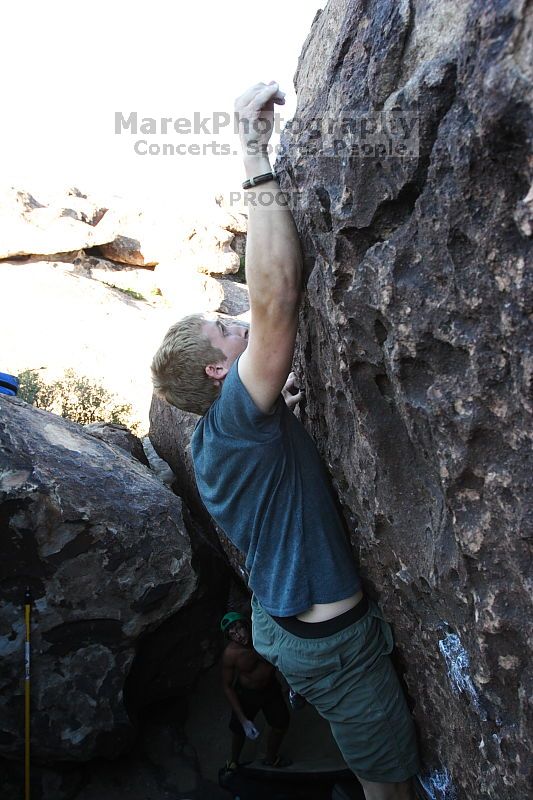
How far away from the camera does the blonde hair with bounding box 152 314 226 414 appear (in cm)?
215

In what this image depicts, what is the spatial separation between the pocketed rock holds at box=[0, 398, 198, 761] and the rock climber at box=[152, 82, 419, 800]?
49.0 inches

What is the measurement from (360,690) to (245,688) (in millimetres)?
1901

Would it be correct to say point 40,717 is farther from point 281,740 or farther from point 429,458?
point 429,458

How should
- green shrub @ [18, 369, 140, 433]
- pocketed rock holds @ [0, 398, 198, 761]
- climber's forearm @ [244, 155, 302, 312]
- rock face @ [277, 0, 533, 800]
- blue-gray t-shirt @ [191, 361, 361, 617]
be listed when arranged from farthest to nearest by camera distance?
green shrub @ [18, 369, 140, 433] < pocketed rock holds @ [0, 398, 198, 761] < blue-gray t-shirt @ [191, 361, 361, 617] < climber's forearm @ [244, 155, 302, 312] < rock face @ [277, 0, 533, 800]

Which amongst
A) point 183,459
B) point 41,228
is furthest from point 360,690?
point 41,228

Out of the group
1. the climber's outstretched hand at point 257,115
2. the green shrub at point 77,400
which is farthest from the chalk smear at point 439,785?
the green shrub at point 77,400

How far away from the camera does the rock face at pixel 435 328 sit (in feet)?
4.28

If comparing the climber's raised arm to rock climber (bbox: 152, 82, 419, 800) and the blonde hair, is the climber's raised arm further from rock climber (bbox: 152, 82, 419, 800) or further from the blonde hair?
the blonde hair

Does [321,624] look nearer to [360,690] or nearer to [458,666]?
[360,690]

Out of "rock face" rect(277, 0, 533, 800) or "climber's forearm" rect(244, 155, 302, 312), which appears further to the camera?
"climber's forearm" rect(244, 155, 302, 312)

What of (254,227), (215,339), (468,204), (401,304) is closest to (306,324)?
(215,339)

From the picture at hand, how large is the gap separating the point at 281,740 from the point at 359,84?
3468 mm

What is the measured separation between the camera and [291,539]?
2.07 metres

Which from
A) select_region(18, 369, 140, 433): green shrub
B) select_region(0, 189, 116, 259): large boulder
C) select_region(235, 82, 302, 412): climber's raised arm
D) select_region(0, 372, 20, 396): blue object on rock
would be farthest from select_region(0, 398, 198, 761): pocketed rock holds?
select_region(0, 189, 116, 259): large boulder
